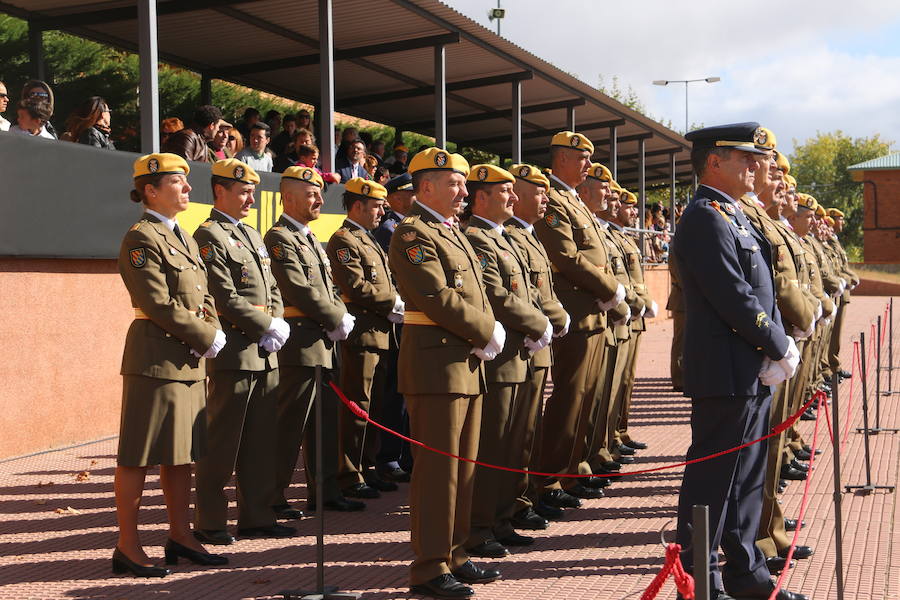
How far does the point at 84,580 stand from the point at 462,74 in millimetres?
13329

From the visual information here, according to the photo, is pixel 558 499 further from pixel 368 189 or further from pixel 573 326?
pixel 368 189

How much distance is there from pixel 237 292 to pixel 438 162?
1548 mm

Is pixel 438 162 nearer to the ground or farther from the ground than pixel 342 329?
farther from the ground

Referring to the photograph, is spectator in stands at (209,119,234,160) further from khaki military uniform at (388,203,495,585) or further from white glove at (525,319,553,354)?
khaki military uniform at (388,203,495,585)

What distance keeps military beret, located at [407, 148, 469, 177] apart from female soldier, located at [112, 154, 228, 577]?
127 centimetres

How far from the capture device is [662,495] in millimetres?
7910

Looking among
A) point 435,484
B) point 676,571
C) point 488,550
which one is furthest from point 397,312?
point 676,571

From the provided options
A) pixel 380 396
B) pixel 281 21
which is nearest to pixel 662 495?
pixel 380 396

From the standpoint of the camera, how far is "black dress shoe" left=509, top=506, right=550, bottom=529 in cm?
683

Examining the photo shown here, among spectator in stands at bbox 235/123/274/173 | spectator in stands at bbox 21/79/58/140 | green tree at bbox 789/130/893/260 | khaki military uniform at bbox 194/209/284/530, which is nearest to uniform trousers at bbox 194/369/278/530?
khaki military uniform at bbox 194/209/284/530

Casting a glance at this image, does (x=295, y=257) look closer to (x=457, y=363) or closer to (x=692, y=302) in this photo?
(x=457, y=363)

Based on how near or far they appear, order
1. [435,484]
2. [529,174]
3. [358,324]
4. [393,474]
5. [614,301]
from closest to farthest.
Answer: [435,484] < [529,174] < [614,301] < [358,324] < [393,474]

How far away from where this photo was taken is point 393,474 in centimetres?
861

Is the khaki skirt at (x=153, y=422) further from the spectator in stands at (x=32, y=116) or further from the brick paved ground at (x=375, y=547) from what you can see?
the spectator in stands at (x=32, y=116)
